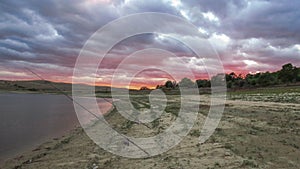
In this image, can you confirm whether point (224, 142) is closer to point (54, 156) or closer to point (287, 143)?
point (287, 143)

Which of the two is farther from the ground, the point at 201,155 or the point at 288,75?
the point at 288,75

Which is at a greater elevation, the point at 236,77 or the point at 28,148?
the point at 236,77

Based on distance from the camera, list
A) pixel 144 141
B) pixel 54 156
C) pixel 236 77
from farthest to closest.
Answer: pixel 236 77, pixel 144 141, pixel 54 156

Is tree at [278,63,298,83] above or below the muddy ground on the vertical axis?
above

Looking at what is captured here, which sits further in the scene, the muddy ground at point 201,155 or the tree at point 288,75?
the tree at point 288,75

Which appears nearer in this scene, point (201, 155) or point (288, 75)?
point (201, 155)

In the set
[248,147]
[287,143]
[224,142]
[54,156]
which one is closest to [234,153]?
[248,147]

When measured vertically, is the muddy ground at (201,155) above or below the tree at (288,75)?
below

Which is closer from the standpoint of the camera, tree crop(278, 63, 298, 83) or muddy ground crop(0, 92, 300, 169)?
muddy ground crop(0, 92, 300, 169)

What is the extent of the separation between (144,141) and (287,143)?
272 inches

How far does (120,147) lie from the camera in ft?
47.3

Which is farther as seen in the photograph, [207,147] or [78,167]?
[207,147]

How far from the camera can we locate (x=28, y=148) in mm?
17094

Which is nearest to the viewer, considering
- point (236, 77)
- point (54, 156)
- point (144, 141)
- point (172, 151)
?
point (172, 151)
